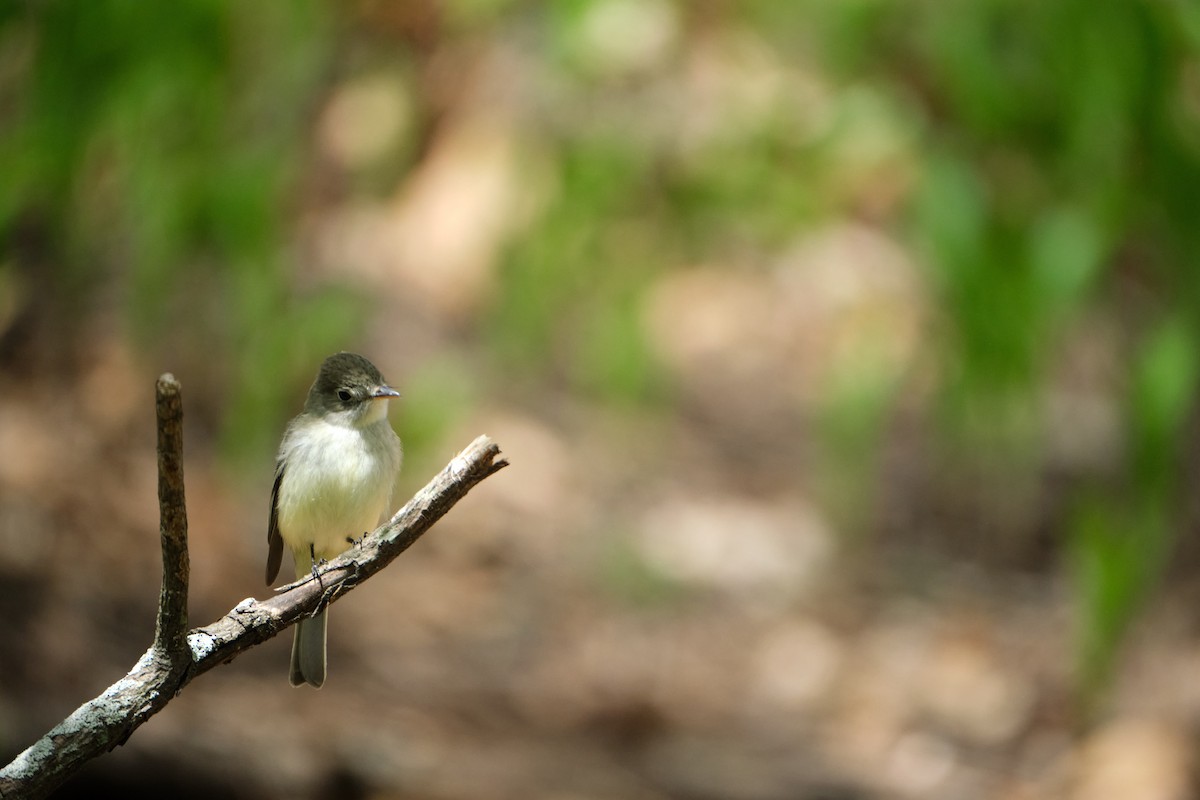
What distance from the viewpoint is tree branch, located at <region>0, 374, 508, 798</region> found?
1038mm

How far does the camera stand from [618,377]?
4277mm

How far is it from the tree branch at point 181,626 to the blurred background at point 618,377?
2133mm

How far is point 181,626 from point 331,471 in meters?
0.43

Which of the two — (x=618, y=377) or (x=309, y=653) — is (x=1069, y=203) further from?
(x=309, y=653)

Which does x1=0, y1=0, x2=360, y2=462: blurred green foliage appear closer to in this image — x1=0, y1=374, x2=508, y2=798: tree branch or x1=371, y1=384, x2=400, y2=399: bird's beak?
x1=371, y1=384, x2=400, y2=399: bird's beak

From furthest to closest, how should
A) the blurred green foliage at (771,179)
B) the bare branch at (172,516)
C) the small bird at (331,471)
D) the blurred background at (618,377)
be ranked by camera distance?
the blurred background at (618,377), the blurred green foliage at (771,179), the small bird at (331,471), the bare branch at (172,516)

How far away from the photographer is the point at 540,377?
848 cm

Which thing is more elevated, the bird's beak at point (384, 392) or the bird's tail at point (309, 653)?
the bird's beak at point (384, 392)

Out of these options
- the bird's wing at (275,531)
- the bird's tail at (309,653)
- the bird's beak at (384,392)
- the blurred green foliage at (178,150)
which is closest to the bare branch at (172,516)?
the bird's tail at (309,653)

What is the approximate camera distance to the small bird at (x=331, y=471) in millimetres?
1332

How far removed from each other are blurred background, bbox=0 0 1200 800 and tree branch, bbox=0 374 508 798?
2.13 meters

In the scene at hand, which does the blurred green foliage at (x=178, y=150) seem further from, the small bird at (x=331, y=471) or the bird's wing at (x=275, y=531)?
the small bird at (x=331, y=471)

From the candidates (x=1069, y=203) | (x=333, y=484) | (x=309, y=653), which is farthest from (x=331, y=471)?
(x=1069, y=203)

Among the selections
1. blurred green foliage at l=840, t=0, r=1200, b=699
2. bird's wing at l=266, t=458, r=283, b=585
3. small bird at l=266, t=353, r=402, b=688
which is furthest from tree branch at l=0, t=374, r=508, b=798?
blurred green foliage at l=840, t=0, r=1200, b=699
